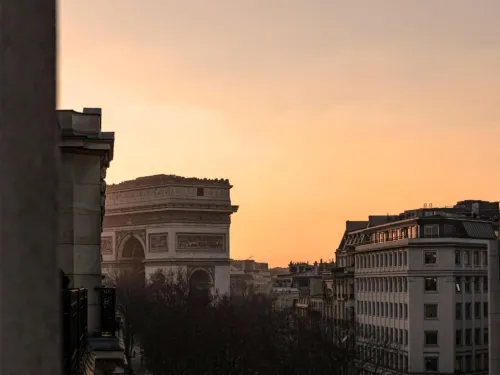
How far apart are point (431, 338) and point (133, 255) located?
60449 millimetres

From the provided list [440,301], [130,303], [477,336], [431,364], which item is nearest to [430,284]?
[440,301]

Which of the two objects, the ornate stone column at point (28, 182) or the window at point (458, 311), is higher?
the ornate stone column at point (28, 182)

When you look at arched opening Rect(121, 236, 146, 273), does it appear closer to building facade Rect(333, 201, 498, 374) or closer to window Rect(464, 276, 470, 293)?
building facade Rect(333, 201, 498, 374)

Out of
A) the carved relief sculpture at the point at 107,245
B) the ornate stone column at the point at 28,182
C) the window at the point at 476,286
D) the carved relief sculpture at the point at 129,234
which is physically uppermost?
the carved relief sculpture at the point at 129,234

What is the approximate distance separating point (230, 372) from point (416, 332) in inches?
950

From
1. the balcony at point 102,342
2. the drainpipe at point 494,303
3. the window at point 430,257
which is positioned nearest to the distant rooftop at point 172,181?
the window at point 430,257

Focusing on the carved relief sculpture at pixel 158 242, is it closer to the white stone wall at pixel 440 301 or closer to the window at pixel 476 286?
the white stone wall at pixel 440 301

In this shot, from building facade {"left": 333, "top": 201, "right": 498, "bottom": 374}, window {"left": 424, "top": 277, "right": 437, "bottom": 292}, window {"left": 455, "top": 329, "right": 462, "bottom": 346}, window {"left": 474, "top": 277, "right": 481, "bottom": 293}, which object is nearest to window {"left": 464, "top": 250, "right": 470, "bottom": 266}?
building facade {"left": 333, "top": 201, "right": 498, "bottom": 374}

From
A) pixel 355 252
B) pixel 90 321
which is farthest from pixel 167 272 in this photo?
pixel 90 321

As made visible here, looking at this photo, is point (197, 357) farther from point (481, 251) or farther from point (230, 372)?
point (481, 251)

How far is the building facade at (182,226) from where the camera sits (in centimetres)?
11712

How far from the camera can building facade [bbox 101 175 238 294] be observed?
117m

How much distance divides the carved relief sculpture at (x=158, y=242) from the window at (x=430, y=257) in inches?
1740

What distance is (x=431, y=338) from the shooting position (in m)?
78.2
